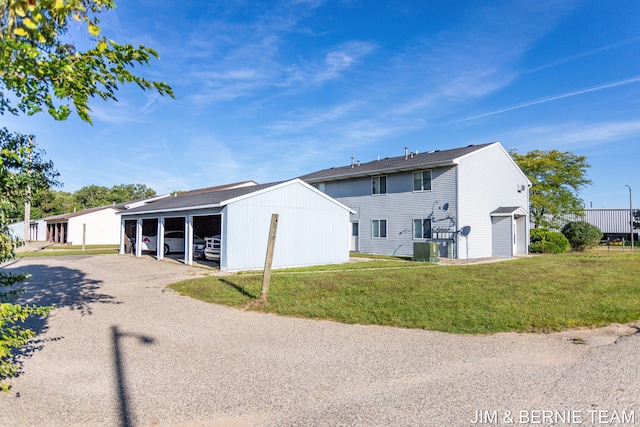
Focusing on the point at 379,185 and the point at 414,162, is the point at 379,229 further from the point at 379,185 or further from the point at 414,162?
the point at 414,162

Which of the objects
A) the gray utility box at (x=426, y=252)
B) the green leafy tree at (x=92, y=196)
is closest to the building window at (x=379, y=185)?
the gray utility box at (x=426, y=252)

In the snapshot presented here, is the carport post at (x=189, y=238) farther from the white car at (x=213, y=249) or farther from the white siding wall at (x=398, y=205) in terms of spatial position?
the white siding wall at (x=398, y=205)

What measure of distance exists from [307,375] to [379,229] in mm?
19701

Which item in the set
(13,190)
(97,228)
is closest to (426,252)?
(13,190)

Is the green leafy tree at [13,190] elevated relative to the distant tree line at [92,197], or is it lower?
lower

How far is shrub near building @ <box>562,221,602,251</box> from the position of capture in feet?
84.4

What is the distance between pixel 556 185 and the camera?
33406 millimetres

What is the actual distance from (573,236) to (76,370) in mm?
29281

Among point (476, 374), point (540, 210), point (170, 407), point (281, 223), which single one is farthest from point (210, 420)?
point (540, 210)

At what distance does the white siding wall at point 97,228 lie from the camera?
36.1 meters

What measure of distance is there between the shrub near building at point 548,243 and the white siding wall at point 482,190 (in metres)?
3.16

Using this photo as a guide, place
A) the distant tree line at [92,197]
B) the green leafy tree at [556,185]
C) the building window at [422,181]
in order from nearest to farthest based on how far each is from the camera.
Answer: the building window at [422,181], the green leafy tree at [556,185], the distant tree line at [92,197]

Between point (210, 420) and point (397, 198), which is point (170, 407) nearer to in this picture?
point (210, 420)

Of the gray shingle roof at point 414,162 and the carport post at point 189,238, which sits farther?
the gray shingle roof at point 414,162
